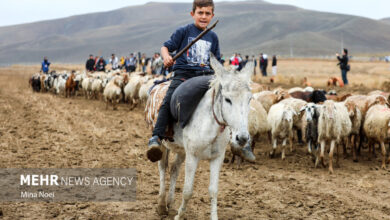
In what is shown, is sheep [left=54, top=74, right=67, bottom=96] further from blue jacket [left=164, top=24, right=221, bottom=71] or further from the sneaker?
the sneaker

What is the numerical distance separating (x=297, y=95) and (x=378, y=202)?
7269 millimetres

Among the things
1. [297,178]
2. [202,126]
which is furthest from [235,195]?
[202,126]

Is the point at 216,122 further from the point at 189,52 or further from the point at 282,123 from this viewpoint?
the point at 282,123

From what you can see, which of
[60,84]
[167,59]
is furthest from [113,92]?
[167,59]

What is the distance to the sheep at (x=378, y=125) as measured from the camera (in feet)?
31.4

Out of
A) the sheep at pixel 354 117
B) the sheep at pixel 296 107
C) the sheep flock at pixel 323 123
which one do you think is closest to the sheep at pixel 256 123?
the sheep flock at pixel 323 123

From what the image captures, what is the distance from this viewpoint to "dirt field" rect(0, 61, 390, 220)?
19.3 ft

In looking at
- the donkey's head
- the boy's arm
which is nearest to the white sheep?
the boy's arm

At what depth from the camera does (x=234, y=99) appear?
4113 millimetres

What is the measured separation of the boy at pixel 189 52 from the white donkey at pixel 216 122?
31 centimetres

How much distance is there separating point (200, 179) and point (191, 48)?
3575 mm

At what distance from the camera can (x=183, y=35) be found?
201 inches

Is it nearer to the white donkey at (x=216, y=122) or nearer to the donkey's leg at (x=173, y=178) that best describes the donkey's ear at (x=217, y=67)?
the white donkey at (x=216, y=122)

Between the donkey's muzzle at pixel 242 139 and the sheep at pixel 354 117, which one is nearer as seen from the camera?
the donkey's muzzle at pixel 242 139
